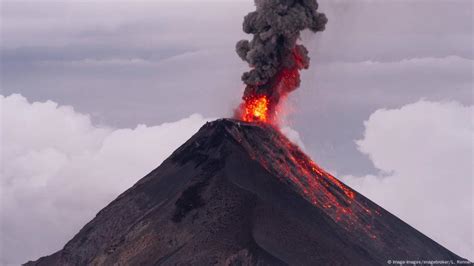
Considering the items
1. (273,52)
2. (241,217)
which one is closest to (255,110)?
(273,52)

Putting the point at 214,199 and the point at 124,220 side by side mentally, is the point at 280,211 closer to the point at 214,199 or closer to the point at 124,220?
the point at 214,199

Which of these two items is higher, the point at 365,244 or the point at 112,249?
the point at 112,249

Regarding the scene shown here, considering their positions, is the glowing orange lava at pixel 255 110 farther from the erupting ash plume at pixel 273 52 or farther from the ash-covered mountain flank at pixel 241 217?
the ash-covered mountain flank at pixel 241 217

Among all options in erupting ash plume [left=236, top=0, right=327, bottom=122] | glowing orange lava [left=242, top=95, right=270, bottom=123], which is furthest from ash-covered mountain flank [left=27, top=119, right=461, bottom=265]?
erupting ash plume [left=236, top=0, right=327, bottom=122]

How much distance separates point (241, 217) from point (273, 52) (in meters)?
26.2

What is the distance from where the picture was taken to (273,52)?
13838 cm

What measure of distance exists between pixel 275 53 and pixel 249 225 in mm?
27661

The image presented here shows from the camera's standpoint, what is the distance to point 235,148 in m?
132

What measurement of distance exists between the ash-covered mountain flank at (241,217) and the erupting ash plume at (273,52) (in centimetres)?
476

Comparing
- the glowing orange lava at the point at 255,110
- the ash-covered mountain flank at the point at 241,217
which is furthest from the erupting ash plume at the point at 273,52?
the ash-covered mountain flank at the point at 241,217

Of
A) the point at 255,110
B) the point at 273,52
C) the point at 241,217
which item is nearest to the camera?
the point at 241,217

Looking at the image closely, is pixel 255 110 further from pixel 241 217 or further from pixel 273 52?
pixel 241 217

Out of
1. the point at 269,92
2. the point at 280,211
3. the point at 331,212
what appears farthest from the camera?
the point at 269,92

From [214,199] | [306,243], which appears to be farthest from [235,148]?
[306,243]
